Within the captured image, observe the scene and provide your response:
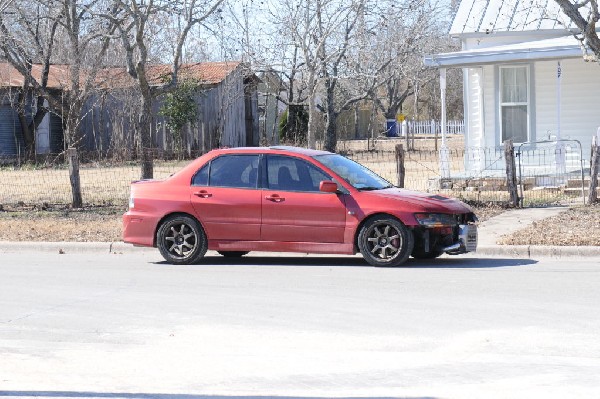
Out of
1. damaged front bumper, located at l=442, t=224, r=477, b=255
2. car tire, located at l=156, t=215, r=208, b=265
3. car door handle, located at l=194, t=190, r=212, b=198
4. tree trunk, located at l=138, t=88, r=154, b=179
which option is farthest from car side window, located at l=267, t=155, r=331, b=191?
tree trunk, located at l=138, t=88, r=154, b=179

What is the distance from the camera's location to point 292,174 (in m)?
13.7

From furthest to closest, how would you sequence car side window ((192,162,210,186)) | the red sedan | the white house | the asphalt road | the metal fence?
the white house < the metal fence < car side window ((192,162,210,186)) < the red sedan < the asphalt road

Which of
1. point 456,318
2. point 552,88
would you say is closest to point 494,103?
point 552,88

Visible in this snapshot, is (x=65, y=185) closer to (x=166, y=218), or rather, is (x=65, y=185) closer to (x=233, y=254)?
(x=233, y=254)

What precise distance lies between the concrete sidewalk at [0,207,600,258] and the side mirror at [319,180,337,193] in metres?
2.66

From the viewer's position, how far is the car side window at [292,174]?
534 inches

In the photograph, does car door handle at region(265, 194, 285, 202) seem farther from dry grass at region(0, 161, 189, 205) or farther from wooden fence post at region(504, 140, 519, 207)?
dry grass at region(0, 161, 189, 205)

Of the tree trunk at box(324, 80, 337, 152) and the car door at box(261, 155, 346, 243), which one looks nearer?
the car door at box(261, 155, 346, 243)

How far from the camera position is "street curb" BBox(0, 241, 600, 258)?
46.7 feet

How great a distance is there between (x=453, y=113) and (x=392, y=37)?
48610mm

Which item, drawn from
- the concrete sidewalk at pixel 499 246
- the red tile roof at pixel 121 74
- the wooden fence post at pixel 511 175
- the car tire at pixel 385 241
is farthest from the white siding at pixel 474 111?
the red tile roof at pixel 121 74

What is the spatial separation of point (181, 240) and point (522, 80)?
13.1 m

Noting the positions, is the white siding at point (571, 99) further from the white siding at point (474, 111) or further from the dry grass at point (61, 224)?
the dry grass at point (61, 224)

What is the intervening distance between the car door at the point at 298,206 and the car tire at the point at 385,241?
0.33 meters
